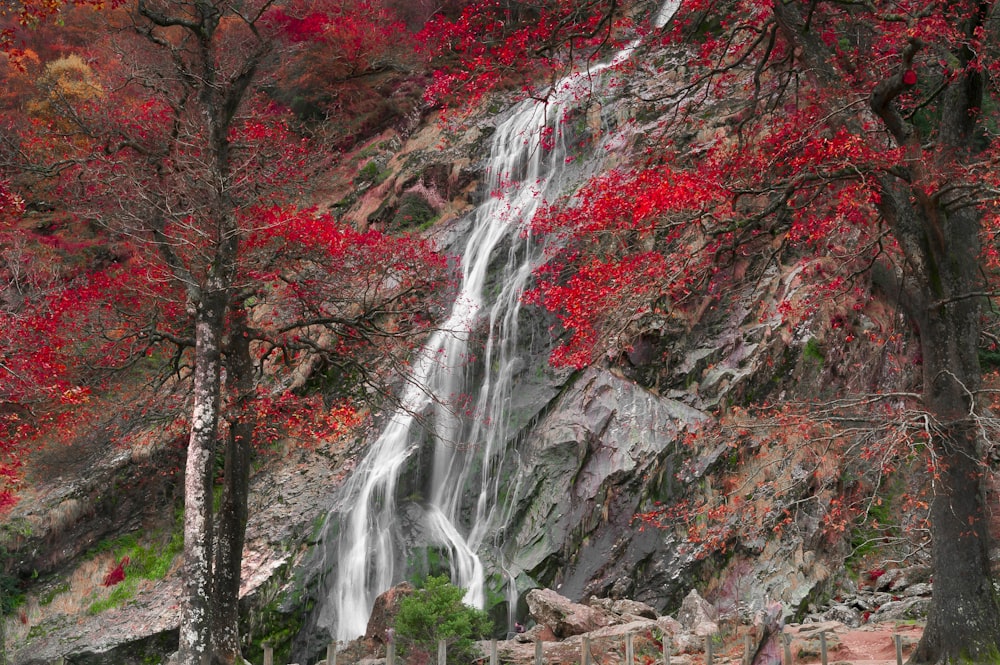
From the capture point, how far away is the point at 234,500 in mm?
11477

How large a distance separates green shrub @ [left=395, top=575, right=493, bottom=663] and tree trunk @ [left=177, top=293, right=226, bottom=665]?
230 centimetres

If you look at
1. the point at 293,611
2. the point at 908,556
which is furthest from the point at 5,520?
the point at 908,556

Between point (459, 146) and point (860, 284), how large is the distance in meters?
13.0

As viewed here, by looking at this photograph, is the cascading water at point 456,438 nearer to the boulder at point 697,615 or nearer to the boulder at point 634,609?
the boulder at point 634,609

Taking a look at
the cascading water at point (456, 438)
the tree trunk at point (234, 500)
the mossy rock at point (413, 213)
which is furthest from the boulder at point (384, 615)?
the mossy rock at point (413, 213)

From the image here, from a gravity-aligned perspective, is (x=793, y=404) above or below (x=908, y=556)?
above

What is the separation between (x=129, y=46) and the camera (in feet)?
80.9

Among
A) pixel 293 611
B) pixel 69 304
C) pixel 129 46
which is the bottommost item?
pixel 293 611

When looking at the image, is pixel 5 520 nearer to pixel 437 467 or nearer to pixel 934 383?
pixel 437 467

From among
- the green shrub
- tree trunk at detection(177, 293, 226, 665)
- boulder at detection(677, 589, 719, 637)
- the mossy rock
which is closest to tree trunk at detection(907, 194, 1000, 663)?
boulder at detection(677, 589, 719, 637)

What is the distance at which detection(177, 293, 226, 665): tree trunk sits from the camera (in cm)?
912

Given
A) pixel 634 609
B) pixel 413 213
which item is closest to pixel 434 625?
pixel 634 609

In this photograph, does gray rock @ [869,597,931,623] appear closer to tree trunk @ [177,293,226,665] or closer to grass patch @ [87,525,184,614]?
tree trunk @ [177,293,226,665]

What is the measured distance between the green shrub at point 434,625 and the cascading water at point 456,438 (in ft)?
11.4
